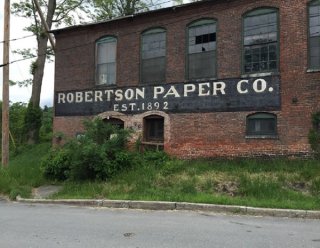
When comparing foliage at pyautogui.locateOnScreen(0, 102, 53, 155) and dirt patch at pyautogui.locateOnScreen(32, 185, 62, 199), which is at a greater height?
foliage at pyautogui.locateOnScreen(0, 102, 53, 155)

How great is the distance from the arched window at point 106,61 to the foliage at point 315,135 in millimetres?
9124

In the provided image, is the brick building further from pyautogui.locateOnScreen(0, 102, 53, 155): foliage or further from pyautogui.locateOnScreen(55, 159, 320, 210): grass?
pyautogui.locateOnScreen(0, 102, 53, 155): foliage

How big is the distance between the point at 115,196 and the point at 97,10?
22.4 meters

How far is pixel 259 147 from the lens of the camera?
670 inches

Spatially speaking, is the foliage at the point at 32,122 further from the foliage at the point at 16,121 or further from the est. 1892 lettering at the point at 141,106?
the est. 1892 lettering at the point at 141,106

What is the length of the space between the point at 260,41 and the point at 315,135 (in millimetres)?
4157

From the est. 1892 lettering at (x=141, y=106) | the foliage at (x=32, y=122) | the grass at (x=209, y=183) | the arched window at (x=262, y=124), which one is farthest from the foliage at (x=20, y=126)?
the arched window at (x=262, y=124)

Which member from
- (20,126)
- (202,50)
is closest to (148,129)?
(202,50)

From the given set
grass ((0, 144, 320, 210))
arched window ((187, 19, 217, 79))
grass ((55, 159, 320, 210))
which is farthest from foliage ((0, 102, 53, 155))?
arched window ((187, 19, 217, 79))

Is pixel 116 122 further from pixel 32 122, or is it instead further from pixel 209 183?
pixel 32 122

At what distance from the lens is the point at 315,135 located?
15984mm

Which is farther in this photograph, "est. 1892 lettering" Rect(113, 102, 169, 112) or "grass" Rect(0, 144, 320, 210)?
"est. 1892 lettering" Rect(113, 102, 169, 112)

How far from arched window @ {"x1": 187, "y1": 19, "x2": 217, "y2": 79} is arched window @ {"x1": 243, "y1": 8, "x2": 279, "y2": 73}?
1.36m

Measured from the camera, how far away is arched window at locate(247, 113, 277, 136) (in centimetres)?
1695
